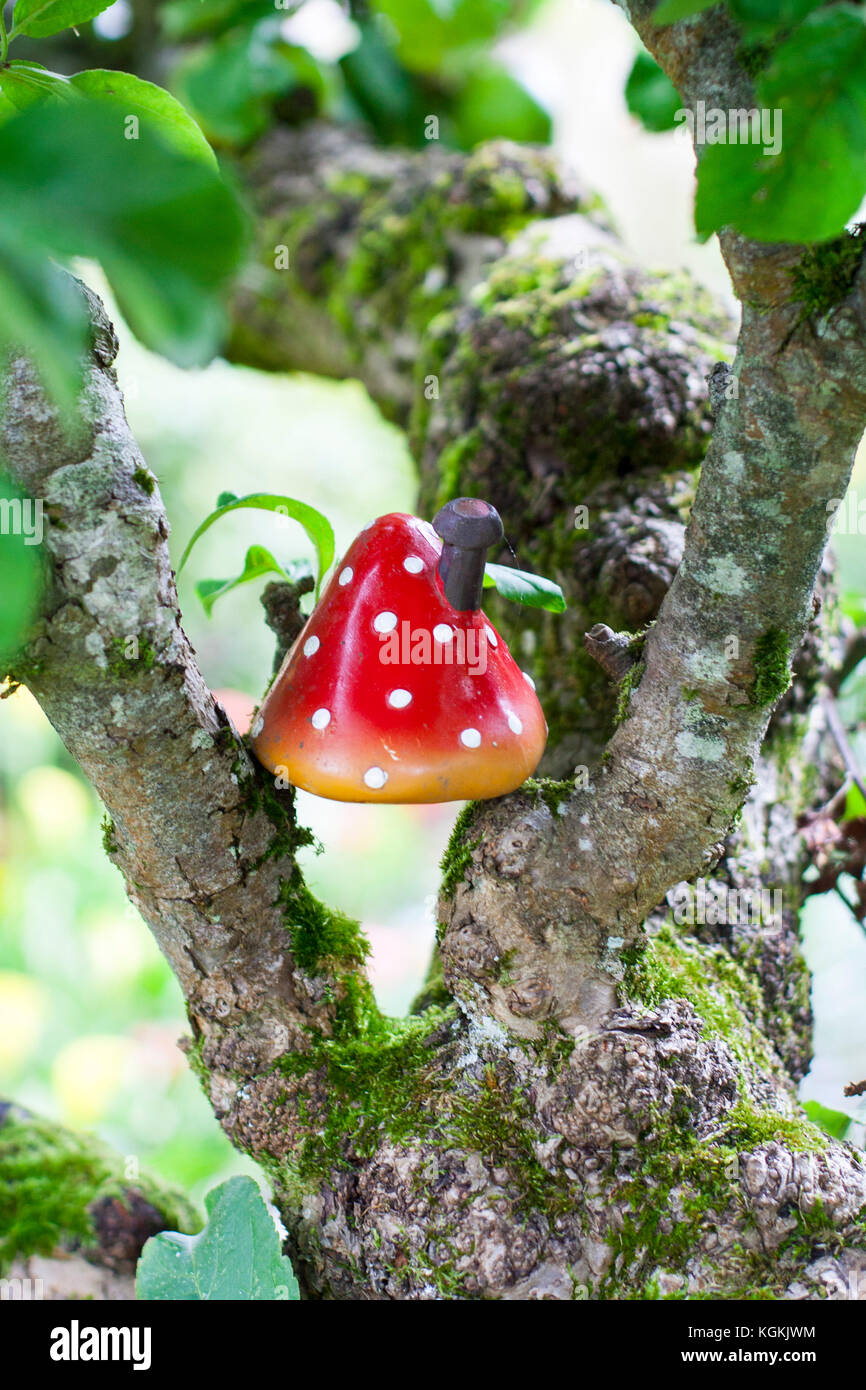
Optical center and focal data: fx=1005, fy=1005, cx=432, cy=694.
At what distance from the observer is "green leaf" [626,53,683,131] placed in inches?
50.0

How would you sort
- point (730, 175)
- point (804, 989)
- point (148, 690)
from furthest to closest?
point (804, 989) < point (148, 690) < point (730, 175)

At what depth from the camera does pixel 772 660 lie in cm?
79

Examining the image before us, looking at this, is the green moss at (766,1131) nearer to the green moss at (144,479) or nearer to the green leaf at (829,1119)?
the green leaf at (829,1119)

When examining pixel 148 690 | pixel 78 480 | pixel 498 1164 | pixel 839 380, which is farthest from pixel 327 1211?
pixel 839 380

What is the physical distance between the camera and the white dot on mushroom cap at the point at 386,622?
33.0 inches

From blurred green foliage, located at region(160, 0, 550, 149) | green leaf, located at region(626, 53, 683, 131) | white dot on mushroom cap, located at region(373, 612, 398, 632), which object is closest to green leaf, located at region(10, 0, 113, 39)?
white dot on mushroom cap, located at region(373, 612, 398, 632)

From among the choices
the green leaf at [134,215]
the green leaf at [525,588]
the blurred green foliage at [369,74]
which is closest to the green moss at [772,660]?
the green leaf at [525,588]

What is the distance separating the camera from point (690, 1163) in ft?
2.84

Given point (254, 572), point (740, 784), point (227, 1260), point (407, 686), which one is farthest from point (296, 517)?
point (227, 1260)

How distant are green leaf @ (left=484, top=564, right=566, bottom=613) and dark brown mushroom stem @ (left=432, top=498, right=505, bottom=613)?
0.04 metres

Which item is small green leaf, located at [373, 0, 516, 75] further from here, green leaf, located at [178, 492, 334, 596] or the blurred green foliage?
green leaf, located at [178, 492, 334, 596]

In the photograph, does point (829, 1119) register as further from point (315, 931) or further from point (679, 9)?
point (679, 9)

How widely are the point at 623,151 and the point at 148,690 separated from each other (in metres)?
3.81

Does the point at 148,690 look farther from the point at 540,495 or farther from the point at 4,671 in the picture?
the point at 540,495
